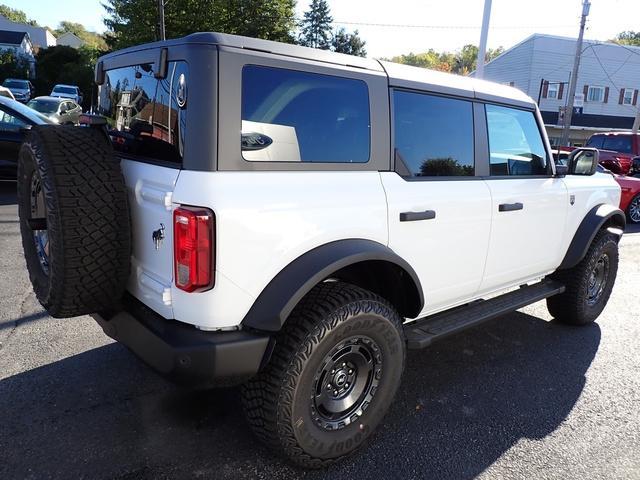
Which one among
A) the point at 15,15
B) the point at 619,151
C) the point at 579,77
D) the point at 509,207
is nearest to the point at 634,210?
the point at 619,151

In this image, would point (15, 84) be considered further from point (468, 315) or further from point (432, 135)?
point (468, 315)

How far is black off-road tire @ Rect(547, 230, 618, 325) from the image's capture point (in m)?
4.34

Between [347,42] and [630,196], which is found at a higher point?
[347,42]

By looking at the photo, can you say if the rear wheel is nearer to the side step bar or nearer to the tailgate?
the side step bar

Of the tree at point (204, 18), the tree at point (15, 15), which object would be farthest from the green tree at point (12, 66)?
the tree at point (15, 15)

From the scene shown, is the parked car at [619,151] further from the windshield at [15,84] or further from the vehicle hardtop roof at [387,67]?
the windshield at [15,84]

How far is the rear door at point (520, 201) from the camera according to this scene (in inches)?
134

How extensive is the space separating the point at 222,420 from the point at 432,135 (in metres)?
2.08

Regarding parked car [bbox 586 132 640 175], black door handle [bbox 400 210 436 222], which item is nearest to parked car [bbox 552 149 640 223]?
parked car [bbox 586 132 640 175]

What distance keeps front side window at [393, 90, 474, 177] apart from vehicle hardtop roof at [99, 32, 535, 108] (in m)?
0.07

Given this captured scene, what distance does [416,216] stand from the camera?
A: 2.77 metres

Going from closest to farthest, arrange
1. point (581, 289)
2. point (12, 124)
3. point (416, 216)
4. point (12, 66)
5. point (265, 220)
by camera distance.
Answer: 1. point (265, 220)
2. point (416, 216)
3. point (581, 289)
4. point (12, 124)
5. point (12, 66)

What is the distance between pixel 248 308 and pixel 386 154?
1.14 meters

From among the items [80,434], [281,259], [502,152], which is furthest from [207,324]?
[502,152]
